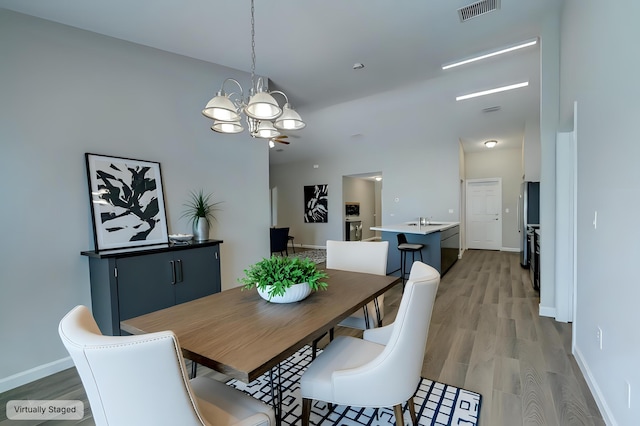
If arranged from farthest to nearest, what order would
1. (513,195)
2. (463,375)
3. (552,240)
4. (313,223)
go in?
(313,223) → (513,195) → (552,240) → (463,375)

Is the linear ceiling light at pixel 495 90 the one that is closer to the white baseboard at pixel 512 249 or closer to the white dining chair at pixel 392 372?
the white baseboard at pixel 512 249

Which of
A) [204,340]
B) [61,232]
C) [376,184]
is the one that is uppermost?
[376,184]

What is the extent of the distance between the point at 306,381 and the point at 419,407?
94cm

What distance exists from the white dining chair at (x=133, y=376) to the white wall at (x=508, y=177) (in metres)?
9.04

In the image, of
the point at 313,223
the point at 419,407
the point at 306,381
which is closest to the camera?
the point at 306,381

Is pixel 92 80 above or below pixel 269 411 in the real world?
above

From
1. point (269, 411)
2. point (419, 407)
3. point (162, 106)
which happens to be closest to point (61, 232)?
point (162, 106)

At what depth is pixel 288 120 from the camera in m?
2.17

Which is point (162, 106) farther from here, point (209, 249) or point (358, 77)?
point (358, 77)

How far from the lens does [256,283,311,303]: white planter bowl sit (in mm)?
1559

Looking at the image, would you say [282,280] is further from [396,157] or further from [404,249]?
[396,157]

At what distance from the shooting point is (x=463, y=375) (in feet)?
7.15

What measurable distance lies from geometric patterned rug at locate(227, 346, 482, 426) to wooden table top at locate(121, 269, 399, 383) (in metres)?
0.76

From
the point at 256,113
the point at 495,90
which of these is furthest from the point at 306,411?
the point at 495,90
